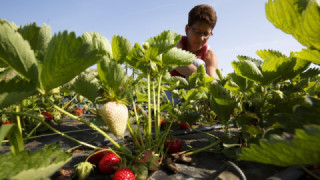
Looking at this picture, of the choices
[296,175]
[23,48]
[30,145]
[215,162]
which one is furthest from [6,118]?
[296,175]

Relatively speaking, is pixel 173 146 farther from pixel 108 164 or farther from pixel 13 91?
pixel 13 91

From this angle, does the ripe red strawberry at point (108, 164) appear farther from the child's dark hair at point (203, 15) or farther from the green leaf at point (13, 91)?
the child's dark hair at point (203, 15)

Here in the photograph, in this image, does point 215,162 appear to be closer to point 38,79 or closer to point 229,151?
point 229,151

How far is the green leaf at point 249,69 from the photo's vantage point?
20.9 inches

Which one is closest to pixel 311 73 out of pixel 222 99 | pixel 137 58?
pixel 222 99

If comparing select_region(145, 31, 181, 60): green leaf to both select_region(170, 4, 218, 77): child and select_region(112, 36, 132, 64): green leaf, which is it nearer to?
select_region(112, 36, 132, 64): green leaf

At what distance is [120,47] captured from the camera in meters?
0.53

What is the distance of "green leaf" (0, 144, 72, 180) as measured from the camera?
0.86 feet

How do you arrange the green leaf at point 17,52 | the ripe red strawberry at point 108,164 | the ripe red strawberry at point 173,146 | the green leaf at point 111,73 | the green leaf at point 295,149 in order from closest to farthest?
the green leaf at point 295,149, the green leaf at point 17,52, the green leaf at point 111,73, the ripe red strawberry at point 108,164, the ripe red strawberry at point 173,146

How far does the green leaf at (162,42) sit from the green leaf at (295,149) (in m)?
0.37

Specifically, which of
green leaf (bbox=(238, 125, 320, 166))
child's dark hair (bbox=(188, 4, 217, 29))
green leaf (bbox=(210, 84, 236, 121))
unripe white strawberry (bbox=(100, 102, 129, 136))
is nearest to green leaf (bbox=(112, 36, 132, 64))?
unripe white strawberry (bbox=(100, 102, 129, 136))

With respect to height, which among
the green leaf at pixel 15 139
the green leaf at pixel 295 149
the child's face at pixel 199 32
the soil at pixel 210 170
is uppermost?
the child's face at pixel 199 32

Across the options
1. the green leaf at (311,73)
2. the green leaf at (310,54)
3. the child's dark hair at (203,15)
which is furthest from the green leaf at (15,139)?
the child's dark hair at (203,15)

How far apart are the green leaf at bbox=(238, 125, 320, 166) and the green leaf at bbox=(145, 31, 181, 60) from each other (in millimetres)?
367
